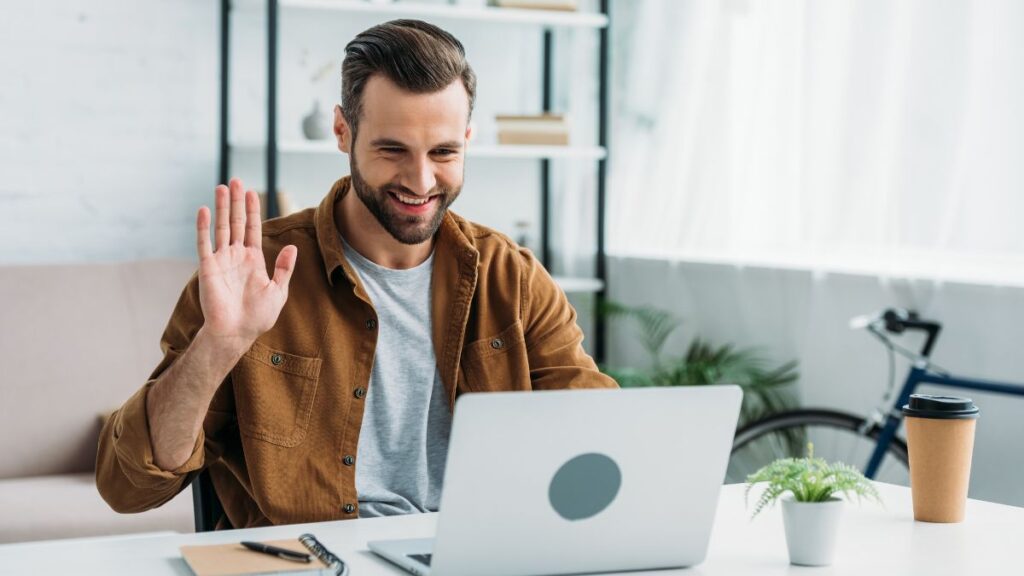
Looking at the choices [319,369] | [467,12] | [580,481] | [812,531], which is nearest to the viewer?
[580,481]

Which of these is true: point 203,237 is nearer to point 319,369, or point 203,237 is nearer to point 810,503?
point 319,369

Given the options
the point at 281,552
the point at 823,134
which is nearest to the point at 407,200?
the point at 281,552

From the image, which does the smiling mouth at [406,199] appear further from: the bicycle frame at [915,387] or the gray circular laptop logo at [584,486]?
the bicycle frame at [915,387]

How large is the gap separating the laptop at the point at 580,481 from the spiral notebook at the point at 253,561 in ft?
0.24

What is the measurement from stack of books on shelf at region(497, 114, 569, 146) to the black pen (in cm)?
272

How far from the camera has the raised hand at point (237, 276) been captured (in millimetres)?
1457

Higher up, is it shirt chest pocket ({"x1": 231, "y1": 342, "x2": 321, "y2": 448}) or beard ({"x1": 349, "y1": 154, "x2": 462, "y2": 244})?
beard ({"x1": 349, "y1": 154, "x2": 462, "y2": 244})

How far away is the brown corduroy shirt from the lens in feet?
5.24

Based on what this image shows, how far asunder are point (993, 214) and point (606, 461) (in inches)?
77.4

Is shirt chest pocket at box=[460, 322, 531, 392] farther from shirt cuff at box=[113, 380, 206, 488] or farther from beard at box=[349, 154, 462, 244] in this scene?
shirt cuff at box=[113, 380, 206, 488]

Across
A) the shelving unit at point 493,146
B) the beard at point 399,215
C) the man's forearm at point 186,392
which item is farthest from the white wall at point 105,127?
the man's forearm at point 186,392

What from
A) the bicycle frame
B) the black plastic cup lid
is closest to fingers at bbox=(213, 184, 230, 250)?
the black plastic cup lid

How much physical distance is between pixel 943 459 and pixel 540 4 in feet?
8.65

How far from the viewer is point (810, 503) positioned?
1.35 metres
